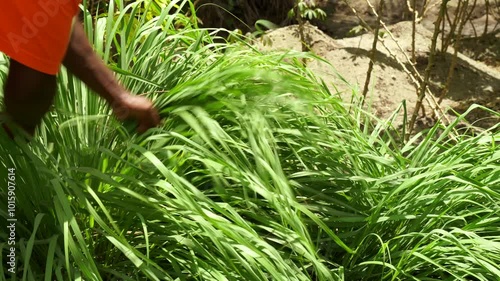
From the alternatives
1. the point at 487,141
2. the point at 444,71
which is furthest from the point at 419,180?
the point at 444,71

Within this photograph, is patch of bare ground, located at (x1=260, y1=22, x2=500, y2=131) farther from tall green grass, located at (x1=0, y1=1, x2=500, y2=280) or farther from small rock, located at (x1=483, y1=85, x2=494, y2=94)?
tall green grass, located at (x1=0, y1=1, x2=500, y2=280)

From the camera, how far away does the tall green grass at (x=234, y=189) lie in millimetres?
2363

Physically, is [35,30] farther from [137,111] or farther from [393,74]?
[393,74]

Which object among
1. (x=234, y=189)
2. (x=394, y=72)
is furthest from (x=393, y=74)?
(x=234, y=189)

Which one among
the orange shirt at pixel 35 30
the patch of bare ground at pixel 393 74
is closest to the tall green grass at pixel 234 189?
the orange shirt at pixel 35 30

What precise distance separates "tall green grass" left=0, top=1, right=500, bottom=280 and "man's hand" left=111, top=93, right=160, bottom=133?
4cm

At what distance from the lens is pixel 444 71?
5367 mm

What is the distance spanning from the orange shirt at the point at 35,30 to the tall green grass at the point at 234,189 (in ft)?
1.04

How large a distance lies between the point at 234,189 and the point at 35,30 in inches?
30.8

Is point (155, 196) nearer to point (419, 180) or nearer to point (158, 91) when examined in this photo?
point (158, 91)

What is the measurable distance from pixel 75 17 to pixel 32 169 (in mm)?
441

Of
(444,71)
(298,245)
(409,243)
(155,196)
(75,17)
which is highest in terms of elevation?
(75,17)

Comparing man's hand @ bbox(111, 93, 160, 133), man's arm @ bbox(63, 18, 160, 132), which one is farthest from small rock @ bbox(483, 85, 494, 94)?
man's arm @ bbox(63, 18, 160, 132)

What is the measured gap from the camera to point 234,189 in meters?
2.64
